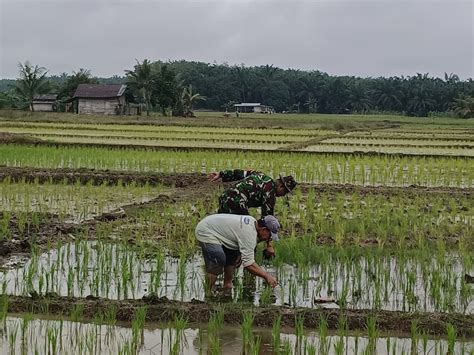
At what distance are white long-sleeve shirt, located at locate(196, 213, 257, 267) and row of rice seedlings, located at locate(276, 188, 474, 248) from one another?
1796 millimetres

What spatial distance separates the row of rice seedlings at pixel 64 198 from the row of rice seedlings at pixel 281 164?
2117mm

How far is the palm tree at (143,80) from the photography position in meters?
38.3

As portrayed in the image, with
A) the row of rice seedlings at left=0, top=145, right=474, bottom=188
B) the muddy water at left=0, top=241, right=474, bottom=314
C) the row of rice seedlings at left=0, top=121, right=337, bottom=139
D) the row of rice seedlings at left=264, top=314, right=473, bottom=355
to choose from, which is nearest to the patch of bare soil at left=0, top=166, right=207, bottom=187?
the row of rice seedlings at left=0, top=145, right=474, bottom=188

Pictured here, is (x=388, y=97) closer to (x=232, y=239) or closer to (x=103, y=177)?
(x=103, y=177)

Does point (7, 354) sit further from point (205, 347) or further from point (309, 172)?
point (309, 172)

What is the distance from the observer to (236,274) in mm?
5504

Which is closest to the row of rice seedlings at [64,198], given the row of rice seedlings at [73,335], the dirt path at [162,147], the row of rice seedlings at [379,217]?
the row of rice seedlings at [379,217]

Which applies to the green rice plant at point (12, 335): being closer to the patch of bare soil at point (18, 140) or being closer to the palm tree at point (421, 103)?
the patch of bare soil at point (18, 140)

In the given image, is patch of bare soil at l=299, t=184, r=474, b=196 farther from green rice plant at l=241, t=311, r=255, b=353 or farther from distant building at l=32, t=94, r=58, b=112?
distant building at l=32, t=94, r=58, b=112

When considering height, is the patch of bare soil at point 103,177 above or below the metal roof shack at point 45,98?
below

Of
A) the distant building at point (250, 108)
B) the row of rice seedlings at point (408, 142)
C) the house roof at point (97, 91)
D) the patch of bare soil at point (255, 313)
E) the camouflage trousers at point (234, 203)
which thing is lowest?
the patch of bare soil at point (255, 313)

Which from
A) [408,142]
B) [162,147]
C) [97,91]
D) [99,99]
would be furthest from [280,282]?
[97,91]

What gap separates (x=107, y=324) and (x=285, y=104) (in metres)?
61.6

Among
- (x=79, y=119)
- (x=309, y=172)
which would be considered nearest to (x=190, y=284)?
(x=309, y=172)
